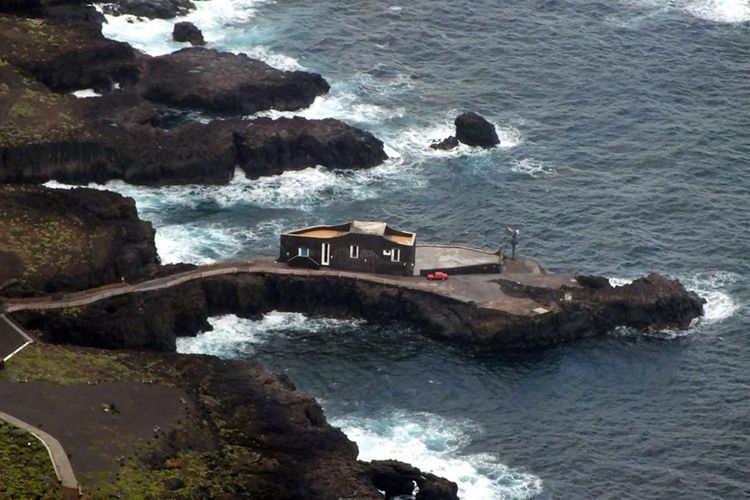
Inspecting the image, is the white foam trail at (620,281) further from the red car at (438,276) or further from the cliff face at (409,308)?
the red car at (438,276)

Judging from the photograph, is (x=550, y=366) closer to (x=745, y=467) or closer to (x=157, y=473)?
(x=745, y=467)

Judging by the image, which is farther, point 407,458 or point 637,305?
point 637,305

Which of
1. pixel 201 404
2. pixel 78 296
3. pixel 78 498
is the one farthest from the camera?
pixel 78 296

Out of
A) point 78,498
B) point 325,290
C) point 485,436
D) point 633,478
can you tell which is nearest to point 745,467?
point 633,478

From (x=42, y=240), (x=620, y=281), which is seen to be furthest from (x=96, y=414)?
(x=620, y=281)

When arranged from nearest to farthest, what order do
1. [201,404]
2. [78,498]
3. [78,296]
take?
[78,498], [201,404], [78,296]

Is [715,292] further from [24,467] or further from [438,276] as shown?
[24,467]

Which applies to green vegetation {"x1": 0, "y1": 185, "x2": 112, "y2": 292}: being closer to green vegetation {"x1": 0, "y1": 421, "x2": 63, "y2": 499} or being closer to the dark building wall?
the dark building wall

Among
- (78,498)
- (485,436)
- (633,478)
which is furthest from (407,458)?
(78,498)
